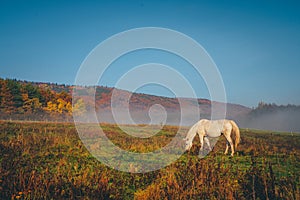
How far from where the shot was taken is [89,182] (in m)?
6.31

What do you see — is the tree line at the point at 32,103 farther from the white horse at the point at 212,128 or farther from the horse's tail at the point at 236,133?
the horse's tail at the point at 236,133

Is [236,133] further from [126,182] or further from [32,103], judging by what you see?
[32,103]

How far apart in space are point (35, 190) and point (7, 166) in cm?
244

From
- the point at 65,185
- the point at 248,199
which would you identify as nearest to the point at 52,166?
the point at 65,185

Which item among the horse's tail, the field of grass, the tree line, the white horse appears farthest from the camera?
the tree line

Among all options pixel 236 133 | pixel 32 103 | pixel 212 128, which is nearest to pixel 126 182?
pixel 212 128

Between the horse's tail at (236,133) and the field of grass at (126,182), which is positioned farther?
the horse's tail at (236,133)

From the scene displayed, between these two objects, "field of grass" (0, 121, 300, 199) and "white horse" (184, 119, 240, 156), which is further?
"white horse" (184, 119, 240, 156)

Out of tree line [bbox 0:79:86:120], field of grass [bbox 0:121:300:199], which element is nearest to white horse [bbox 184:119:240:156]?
field of grass [bbox 0:121:300:199]

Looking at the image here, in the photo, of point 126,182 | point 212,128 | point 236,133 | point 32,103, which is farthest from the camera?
point 32,103

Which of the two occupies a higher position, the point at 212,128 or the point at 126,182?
the point at 212,128

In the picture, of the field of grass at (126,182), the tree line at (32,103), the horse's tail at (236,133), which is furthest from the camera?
the tree line at (32,103)

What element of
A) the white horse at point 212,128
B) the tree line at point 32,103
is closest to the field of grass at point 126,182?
the white horse at point 212,128

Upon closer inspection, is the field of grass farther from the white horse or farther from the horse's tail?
the white horse
